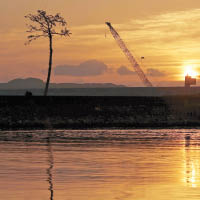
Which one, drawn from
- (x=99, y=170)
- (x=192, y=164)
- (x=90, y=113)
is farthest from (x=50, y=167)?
(x=90, y=113)

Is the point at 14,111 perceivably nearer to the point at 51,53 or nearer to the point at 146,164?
the point at 51,53

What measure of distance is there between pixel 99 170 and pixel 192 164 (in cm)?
509

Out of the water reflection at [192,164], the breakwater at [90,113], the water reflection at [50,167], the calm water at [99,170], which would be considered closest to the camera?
the calm water at [99,170]

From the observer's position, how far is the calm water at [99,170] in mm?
25766

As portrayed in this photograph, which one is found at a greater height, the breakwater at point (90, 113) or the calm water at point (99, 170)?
the breakwater at point (90, 113)

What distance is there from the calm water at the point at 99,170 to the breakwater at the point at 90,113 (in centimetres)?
2860

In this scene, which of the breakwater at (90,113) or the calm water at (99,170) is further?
the breakwater at (90,113)

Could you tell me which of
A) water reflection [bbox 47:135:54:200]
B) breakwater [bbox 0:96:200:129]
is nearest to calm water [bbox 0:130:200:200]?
water reflection [bbox 47:135:54:200]

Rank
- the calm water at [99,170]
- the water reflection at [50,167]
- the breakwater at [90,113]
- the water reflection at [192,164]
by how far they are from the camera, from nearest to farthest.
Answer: the calm water at [99,170], the water reflection at [50,167], the water reflection at [192,164], the breakwater at [90,113]

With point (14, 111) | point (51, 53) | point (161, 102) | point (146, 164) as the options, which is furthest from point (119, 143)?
point (51, 53)

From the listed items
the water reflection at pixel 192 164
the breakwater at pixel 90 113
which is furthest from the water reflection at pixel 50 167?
the breakwater at pixel 90 113

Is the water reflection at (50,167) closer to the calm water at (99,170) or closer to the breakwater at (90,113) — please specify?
the calm water at (99,170)

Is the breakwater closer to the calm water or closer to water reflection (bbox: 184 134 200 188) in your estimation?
the calm water

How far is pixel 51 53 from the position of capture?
113125mm
